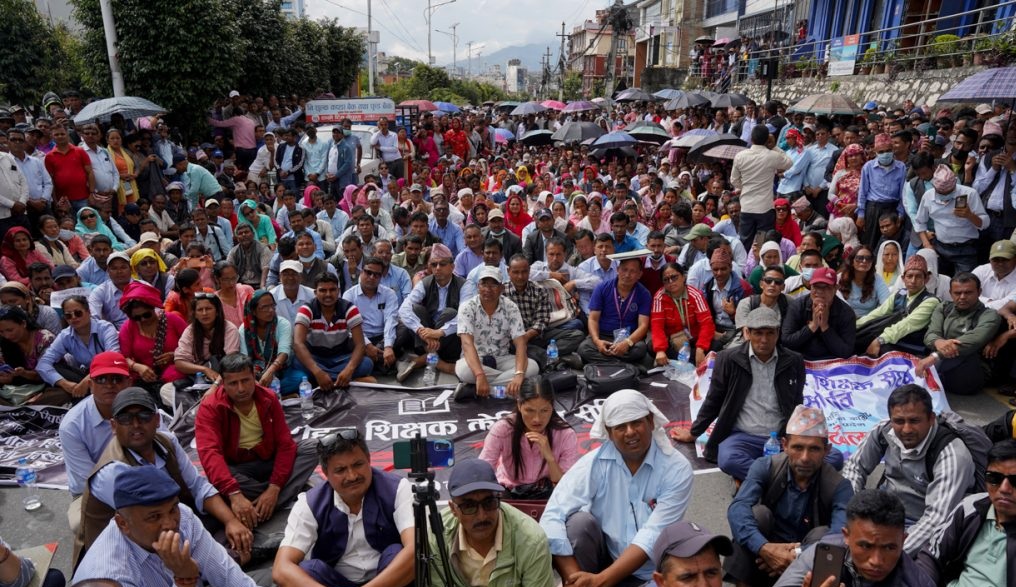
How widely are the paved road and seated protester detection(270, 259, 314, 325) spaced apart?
2.39m

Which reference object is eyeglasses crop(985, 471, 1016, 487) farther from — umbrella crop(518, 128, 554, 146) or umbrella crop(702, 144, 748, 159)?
umbrella crop(518, 128, 554, 146)

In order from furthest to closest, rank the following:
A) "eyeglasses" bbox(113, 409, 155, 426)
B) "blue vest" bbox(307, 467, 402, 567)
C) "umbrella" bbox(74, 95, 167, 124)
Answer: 1. "umbrella" bbox(74, 95, 167, 124)
2. "eyeglasses" bbox(113, 409, 155, 426)
3. "blue vest" bbox(307, 467, 402, 567)

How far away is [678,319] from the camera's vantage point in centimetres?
676

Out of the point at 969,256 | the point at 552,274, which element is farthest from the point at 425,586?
the point at 969,256

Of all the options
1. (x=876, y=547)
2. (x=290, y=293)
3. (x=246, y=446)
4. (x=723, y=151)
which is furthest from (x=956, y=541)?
(x=723, y=151)

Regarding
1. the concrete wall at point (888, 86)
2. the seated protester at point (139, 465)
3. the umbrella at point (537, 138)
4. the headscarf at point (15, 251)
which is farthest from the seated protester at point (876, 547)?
the umbrella at point (537, 138)

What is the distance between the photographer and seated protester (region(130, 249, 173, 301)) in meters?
7.05

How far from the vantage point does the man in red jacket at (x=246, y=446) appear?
427cm

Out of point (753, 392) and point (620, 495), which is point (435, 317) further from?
point (620, 495)

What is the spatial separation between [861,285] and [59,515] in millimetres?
6949

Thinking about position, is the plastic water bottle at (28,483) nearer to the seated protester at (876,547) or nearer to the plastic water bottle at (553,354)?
the plastic water bottle at (553,354)

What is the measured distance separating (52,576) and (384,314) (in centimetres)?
406

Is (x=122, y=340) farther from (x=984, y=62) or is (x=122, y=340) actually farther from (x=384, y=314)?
(x=984, y=62)

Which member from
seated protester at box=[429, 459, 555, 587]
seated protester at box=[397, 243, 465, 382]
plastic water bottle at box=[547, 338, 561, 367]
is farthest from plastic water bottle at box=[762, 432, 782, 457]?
seated protester at box=[397, 243, 465, 382]
